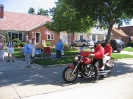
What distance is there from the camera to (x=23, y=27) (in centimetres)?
3350

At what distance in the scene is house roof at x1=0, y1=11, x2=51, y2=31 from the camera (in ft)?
107

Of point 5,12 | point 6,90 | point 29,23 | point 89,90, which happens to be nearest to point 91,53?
point 89,90

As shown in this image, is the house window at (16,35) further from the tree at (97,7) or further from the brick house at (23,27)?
the tree at (97,7)

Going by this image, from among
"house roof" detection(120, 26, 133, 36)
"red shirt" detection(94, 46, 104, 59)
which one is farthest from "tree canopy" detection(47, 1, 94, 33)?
"house roof" detection(120, 26, 133, 36)

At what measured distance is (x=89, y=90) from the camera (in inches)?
278

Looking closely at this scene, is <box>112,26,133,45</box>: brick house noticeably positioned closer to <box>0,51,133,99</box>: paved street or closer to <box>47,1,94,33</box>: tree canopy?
<box>47,1,94,33</box>: tree canopy

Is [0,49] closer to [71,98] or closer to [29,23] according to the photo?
[71,98]

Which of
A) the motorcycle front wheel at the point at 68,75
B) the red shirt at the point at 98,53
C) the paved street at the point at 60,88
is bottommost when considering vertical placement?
the paved street at the point at 60,88

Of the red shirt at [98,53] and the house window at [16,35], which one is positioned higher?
the house window at [16,35]

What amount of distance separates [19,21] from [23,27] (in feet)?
7.49

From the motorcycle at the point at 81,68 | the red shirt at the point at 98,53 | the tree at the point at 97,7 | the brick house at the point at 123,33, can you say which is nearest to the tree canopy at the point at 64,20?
the tree at the point at 97,7

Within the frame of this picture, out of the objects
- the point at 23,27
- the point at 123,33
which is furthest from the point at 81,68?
the point at 123,33

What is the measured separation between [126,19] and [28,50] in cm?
1187

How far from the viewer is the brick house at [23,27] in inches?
1271
